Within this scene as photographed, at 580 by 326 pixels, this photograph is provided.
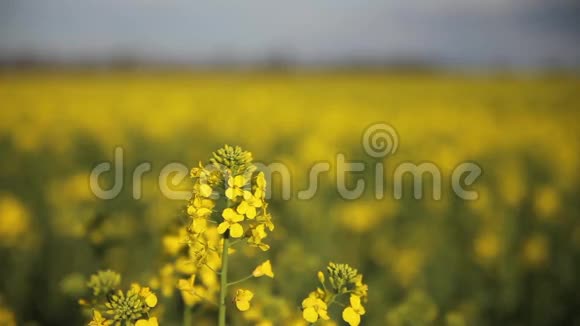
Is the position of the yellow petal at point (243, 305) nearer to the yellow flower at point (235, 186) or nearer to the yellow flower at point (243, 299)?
the yellow flower at point (243, 299)

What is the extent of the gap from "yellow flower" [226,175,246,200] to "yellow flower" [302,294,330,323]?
35 centimetres

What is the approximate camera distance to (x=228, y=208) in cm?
138

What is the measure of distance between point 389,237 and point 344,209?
1.96 ft

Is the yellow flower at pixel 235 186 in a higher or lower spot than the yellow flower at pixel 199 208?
higher

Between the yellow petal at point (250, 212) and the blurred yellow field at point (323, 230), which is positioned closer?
the yellow petal at point (250, 212)

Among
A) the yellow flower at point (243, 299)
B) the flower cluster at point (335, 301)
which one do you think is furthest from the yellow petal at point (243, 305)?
the flower cluster at point (335, 301)

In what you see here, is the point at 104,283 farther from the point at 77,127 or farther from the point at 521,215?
the point at 77,127

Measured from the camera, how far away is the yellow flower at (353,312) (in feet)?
4.50

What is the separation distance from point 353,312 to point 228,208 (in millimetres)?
465

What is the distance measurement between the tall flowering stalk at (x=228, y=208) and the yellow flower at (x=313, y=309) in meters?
0.14

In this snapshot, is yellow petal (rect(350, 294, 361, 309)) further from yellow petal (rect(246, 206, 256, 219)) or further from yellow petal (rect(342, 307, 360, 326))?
yellow petal (rect(246, 206, 256, 219))

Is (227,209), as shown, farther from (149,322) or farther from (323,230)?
(323,230)

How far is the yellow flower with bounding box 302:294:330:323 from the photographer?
53.6 inches

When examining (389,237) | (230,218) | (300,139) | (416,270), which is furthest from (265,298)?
(300,139)
